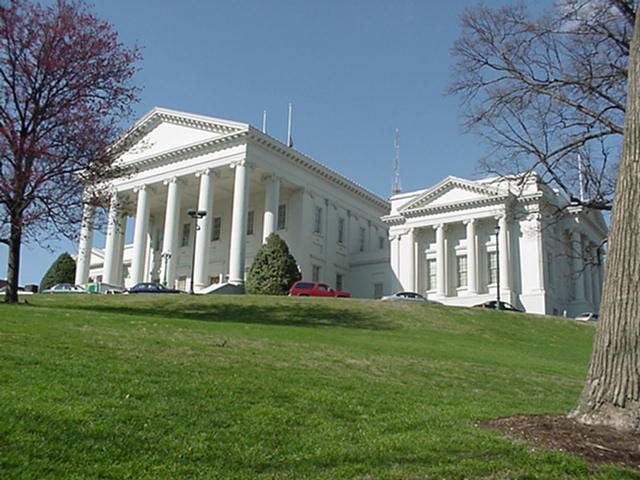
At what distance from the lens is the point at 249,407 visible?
8.45 m

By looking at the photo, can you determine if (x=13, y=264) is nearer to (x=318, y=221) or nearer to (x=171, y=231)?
(x=171, y=231)

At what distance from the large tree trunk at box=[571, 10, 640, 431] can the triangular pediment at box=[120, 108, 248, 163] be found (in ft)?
154

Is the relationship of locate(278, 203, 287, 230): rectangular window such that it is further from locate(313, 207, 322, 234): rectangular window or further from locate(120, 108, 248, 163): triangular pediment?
locate(120, 108, 248, 163): triangular pediment

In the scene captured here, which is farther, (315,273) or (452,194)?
(315,273)

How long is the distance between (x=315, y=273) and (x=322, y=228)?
4.50 m

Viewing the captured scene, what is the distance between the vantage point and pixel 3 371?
28.7ft

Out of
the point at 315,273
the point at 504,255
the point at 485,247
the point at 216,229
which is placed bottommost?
the point at 315,273

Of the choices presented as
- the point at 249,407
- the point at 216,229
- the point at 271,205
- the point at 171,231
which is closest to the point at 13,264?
the point at 249,407

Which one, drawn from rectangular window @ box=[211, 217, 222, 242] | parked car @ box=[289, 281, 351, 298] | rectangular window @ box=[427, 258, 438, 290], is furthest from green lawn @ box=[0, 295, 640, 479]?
rectangular window @ box=[211, 217, 222, 242]

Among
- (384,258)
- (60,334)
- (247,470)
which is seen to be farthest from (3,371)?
(384,258)

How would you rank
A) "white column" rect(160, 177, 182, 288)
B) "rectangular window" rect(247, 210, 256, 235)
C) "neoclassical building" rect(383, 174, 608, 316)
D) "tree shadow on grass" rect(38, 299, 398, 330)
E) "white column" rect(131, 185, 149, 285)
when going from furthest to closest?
1. "rectangular window" rect(247, 210, 256, 235)
2. "white column" rect(131, 185, 149, 285)
3. "white column" rect(160, 177, 182, 288)
4. "neoclassical building" rect(383, 174, 608, 316)
5. "tree shadow on grass" rect(38, 299, 398, 330)

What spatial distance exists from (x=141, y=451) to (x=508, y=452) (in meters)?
3.89

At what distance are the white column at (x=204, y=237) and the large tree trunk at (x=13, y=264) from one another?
24130mm

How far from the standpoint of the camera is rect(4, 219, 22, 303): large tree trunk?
26.5 metres
